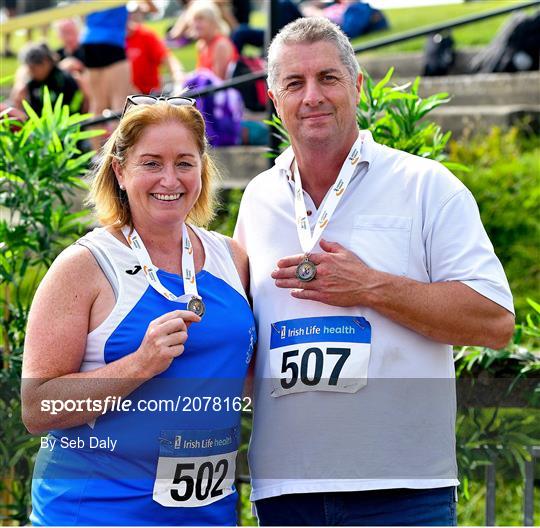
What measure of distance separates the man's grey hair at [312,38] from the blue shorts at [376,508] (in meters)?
1.29

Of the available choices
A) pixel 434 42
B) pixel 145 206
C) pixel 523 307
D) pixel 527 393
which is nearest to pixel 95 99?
pixel 434 42

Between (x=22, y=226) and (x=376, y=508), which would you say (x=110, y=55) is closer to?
(x=22, y=226)

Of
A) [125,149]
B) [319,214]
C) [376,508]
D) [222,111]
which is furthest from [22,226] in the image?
[222,111]

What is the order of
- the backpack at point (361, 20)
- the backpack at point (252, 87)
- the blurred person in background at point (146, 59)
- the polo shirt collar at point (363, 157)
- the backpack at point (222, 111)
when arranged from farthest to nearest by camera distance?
the backpack at point (361, 20) < the blurred person in background at point (146, 59) < the backpack at point (252, 87) < the backpack at point (222, 111) < the polo shirt collar at point (363, 157)

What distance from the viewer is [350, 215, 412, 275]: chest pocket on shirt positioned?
3199 millimetres

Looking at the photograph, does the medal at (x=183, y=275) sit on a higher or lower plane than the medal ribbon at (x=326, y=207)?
lower

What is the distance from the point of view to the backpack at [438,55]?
957 centimetres

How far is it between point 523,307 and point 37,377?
376 cm

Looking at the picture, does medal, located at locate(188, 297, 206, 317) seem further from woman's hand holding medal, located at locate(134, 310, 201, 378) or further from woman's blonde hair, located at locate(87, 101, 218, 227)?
woman's blonde hair, located at locate(87, 101, 218, 227)

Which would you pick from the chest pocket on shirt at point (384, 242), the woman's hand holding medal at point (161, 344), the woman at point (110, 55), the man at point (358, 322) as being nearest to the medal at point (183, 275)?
the woman's hand holding medal at point (161, 344)

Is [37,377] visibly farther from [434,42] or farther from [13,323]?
[434,42]

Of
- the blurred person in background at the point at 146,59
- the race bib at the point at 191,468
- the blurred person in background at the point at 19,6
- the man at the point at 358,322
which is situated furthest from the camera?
the blurred person in background at the point at 19,6

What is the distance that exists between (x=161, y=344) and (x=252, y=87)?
19.3 feet

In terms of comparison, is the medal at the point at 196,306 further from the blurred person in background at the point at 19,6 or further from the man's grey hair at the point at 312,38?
the blurred person in background at the point at 19,6
